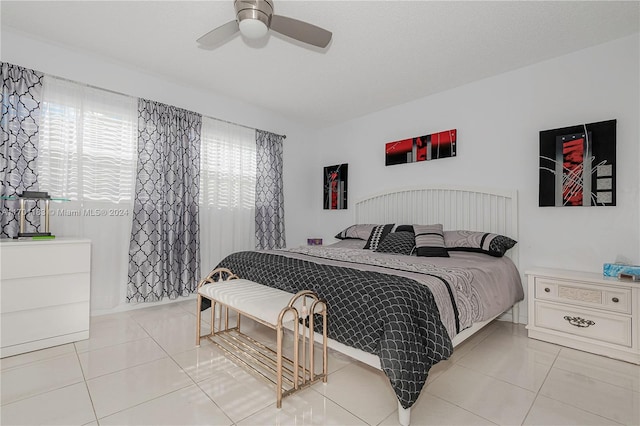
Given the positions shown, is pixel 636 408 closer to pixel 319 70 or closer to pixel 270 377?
pixel 270 377

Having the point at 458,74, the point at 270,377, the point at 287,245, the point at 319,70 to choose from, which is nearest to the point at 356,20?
the point at 319,70

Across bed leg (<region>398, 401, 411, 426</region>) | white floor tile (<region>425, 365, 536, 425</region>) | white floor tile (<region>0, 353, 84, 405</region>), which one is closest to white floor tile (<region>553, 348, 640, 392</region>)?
white floor tile (<region>425, 365, 536, 425</region>)

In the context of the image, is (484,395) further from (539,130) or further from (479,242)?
(539,130)

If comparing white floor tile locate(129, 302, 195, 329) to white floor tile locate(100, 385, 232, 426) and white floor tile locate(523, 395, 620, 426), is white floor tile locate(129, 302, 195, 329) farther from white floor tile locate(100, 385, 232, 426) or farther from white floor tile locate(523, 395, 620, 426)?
white floor tile locate(523, 395, 620, 426)

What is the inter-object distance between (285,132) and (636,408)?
4544 mm

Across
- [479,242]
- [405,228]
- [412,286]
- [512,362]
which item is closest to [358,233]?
[405,228]

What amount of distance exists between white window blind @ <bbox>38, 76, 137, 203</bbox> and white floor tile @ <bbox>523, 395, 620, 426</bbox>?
3789 millimetres

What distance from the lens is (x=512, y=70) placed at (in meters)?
3.12

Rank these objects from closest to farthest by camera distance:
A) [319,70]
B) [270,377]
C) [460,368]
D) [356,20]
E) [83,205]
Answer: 1. [270,377]
2. [460,368]
3. [356,20]
4. [83,205]
5. [319,70]

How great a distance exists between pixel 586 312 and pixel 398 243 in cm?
159

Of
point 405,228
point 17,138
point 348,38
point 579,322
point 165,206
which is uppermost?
point 348,38

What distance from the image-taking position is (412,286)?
1.69m

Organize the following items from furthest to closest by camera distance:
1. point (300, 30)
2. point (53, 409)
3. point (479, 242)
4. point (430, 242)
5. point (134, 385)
Answer: point (430, 242), point (479, 242), point (300, 30), point (134, 385), point (53, 409)

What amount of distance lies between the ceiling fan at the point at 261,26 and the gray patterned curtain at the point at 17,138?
1.79 metres
